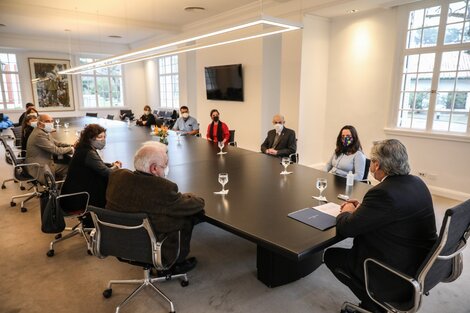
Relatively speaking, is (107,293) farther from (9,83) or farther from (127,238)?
(9,83)

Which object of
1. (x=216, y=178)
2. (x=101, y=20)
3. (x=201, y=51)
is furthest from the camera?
(x=201, y=51)

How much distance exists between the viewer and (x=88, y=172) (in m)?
2.71

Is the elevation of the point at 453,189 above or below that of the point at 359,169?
below

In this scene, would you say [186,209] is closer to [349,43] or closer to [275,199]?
[275,199]

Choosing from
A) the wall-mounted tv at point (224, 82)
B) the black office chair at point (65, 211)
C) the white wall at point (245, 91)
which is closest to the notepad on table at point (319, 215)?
the black office chair at point (65, 211)

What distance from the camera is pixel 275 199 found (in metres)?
2.13

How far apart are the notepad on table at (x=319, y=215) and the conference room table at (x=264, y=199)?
45mm

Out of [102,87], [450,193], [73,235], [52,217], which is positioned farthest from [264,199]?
[102,87]

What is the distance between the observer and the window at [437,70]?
14.0 ft

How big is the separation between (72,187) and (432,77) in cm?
500

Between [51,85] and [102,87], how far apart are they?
180 centimetres

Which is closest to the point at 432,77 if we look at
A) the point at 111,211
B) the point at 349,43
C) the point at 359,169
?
the point at 349,43

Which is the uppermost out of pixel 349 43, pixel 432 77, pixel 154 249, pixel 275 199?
pixel 349 43

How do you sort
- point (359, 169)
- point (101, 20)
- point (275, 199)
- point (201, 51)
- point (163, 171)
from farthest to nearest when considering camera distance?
point (201, 51) < point (101, 20) < point (359, 169) < point (275, 199) < point (163, 171)
